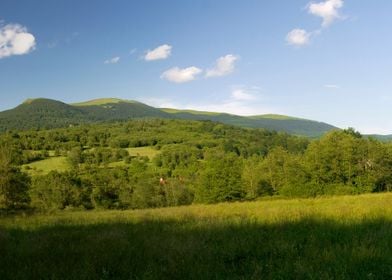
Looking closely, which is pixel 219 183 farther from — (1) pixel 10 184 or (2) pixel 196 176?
(2) pixel 196 176

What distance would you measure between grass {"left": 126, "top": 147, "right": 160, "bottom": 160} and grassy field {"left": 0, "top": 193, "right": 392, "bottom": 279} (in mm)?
160667

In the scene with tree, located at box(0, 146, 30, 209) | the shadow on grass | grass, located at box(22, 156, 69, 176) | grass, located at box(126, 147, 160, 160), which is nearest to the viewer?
the shadow on grass

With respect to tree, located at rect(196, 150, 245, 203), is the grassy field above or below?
above

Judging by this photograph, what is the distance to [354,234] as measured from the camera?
8.01 meters

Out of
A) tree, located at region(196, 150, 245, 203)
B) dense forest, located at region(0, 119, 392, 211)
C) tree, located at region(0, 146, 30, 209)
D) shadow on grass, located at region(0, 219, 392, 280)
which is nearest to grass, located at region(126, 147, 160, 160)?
dense forest, located at region(0, 119, 392, 211)

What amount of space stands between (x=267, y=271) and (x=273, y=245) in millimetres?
1548

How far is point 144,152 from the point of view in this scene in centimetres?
18175

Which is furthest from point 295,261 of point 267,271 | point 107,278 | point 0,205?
point 0,205

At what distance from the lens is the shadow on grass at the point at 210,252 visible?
19.2ft

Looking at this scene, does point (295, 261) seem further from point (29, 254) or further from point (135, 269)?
point (29, 254)

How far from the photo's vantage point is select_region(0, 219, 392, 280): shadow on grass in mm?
5863

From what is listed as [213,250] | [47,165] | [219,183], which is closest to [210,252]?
[213,250]

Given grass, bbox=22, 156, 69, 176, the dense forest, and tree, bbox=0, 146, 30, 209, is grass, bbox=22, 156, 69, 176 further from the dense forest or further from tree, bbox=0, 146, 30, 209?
tree, bbox=0, 146, 30, 209

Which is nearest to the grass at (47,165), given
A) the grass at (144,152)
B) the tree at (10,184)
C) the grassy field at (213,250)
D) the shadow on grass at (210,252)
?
the grass at (144,152)
